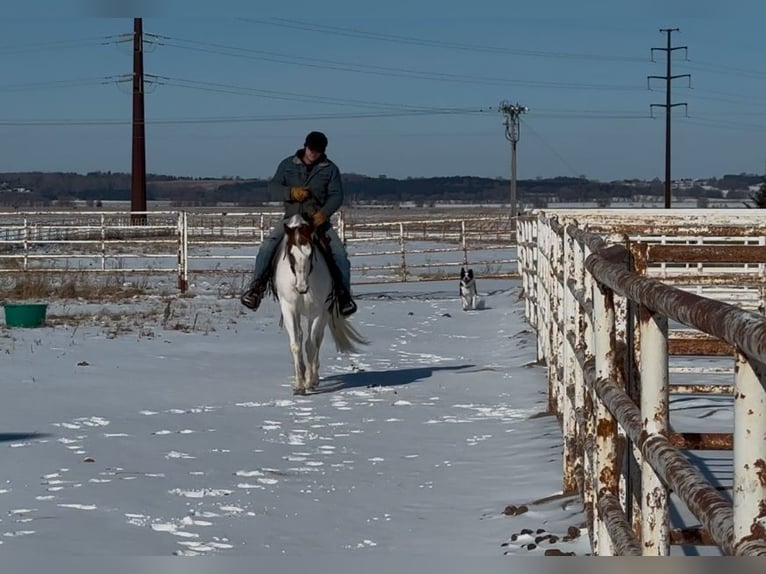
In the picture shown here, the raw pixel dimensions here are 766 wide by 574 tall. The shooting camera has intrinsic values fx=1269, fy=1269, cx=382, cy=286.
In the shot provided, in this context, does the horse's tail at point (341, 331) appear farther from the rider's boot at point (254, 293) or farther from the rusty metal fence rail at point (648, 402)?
the rusty metal fence rail at point (648, 402)

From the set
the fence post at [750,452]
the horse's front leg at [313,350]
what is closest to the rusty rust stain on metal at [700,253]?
the fence post at [750,452]

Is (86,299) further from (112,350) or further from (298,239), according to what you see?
(298,239)

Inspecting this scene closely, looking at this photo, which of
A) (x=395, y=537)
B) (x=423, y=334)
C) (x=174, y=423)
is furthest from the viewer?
(x=423, y=334)

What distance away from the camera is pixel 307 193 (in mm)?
10602

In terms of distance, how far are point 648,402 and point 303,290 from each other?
8.10 m

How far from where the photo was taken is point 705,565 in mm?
1168

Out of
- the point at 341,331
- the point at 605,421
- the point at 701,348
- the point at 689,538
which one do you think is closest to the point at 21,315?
the point at 341,331

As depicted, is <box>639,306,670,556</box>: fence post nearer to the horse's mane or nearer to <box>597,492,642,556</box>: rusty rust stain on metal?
<box>597,492,642,556</box>: rusty rust stain on metal

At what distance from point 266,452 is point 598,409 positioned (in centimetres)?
436

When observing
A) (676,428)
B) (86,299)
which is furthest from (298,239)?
(86,299)

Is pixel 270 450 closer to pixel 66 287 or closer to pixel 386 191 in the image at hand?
pixel 66 287

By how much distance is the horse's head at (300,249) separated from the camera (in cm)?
1065

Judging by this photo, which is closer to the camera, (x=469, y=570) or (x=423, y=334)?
(x=469, y=570)

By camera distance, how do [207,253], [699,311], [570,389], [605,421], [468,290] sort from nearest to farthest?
1. [699,311]
2. [605,421]
3. [570,389]
4. [468,290]
5. [207,253]
